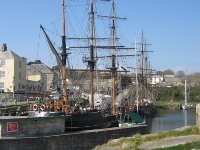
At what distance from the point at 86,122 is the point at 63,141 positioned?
10.4 metres

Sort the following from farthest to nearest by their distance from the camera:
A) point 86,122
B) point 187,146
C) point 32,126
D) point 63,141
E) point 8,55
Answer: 1. point 8,55
2. point 86,122
3. point 32,126
4. point 63,141
5. point 187,146

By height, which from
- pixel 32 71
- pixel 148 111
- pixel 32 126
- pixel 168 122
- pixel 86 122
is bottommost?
pixel 168 122

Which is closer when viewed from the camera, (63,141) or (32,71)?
(63,141)

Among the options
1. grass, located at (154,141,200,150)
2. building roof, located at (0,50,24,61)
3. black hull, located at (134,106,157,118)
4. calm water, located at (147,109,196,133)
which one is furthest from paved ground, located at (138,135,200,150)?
building roof, located at (0,50,24,61)

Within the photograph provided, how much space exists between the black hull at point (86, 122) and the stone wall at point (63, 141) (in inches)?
149

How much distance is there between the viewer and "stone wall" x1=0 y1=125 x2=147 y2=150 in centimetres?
2162

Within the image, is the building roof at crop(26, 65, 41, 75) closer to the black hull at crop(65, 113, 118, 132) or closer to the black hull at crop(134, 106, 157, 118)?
the black hull at crop(134, 106, 157, 118)

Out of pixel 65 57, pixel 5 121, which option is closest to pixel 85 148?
pixel 5 121

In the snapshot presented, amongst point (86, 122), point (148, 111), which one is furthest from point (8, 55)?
point (86, 122)

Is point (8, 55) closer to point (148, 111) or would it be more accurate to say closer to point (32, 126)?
point (148, 111)

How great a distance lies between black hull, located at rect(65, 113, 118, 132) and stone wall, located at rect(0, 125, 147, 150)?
3783 mm

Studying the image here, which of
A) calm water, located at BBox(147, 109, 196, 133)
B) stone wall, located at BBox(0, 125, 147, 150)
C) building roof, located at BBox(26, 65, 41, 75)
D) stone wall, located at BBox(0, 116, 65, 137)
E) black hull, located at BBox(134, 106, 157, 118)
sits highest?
building roof, located at BBox(26, 65, 41, 75)

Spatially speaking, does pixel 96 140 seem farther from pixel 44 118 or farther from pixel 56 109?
pixel 56 109

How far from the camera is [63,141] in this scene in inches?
922
